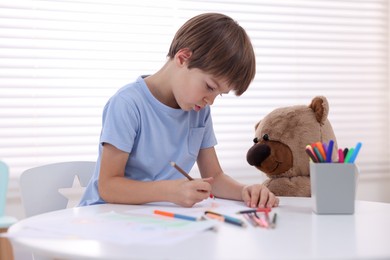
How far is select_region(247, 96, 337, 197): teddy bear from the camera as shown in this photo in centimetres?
168

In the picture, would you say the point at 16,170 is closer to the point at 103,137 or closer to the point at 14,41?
the point at 14,41

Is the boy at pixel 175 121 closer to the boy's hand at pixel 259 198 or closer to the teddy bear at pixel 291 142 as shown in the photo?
the boy's hand at pixel 259 198

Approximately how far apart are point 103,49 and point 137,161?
0.79 m

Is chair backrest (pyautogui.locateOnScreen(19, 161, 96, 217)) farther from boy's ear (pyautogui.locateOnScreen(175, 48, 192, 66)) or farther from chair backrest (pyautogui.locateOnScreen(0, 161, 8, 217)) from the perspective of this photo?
boy's ear (pyautogui.locateOnScreen(175, 48, 192, 66))

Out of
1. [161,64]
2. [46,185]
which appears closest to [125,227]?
[46,185]

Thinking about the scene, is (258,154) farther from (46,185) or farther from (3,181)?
(3,181)

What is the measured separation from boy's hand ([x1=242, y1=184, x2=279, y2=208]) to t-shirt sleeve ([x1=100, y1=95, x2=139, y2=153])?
0.29m

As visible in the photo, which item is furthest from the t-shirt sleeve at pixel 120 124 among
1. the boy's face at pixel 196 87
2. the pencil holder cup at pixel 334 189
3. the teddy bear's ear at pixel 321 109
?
the teddy bear's ear at pixel 321 109

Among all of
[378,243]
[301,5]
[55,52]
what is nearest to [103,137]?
[378,243]

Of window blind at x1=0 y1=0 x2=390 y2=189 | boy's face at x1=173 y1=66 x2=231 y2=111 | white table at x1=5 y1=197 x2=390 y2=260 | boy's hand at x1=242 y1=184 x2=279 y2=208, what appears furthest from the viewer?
window blind at x1=0 y1=0 x2=390 y2=189

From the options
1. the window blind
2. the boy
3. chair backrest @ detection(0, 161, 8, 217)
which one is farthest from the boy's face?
the window blind

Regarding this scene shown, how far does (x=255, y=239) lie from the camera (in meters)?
0.82

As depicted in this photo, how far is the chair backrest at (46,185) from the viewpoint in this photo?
1.42m

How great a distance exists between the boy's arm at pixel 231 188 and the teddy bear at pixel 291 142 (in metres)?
0.21
